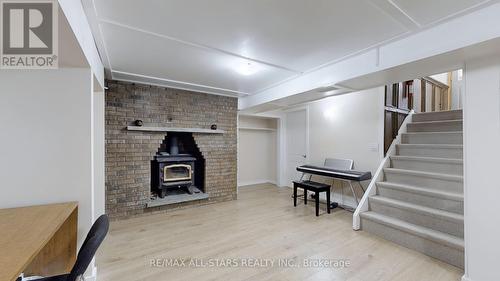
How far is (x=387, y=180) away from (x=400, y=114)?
56.6 inches

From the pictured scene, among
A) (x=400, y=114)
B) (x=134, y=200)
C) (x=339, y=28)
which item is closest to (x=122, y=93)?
(x=134, y=200)

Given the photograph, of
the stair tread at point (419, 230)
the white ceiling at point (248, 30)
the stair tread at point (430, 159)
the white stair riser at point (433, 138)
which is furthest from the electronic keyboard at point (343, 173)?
the white ceiling at point (248, 30)

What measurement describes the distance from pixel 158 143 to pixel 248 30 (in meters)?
2.63

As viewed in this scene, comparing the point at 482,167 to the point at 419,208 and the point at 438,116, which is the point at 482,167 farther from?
the point at 438,116

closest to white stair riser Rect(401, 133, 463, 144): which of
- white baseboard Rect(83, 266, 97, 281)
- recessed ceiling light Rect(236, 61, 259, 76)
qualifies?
recessed ceiling light Rect(236, 61, 259, 76)

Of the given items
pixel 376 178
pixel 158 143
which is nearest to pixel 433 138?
pixel 376 178

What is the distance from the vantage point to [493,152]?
175 cm

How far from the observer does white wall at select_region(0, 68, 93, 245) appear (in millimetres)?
1611

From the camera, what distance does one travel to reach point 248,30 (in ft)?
6.32

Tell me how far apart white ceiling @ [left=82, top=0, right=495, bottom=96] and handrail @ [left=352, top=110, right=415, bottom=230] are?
198 centimetres

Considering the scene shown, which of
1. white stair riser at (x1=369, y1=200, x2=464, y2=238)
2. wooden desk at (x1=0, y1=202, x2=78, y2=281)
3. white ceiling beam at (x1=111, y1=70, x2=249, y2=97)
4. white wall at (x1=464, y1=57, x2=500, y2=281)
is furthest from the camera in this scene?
white ceiling beam at (x1=111, y1=70, x2=249, y2=97)

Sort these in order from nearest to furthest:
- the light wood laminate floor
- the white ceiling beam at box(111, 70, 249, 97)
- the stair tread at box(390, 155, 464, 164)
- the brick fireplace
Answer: the light wood laminate floor → the stair tread at box(390, 155, 464, 164) → the white ceiling beam at box(111, 70, 249, 97) → the brick fireplace

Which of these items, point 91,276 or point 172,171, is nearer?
point 91,276

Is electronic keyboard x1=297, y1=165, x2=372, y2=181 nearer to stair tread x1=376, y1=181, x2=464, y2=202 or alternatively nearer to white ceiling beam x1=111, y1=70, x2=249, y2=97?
stair tread x1=376, y1=181, x2=464, y2=202
